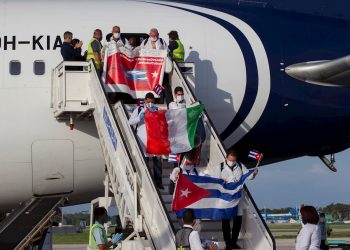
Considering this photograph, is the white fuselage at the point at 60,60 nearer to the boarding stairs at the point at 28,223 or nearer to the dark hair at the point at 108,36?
the dark hair at the point at 108,36

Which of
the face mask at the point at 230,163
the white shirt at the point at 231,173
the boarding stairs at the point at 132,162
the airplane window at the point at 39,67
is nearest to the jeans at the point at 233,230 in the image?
the boarding stairs at the point at 132,162

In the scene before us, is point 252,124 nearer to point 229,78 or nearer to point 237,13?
point 229,78

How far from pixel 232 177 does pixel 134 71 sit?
3.97 m

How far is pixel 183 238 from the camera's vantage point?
40.4ft

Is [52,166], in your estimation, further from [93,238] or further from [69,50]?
[93,238]

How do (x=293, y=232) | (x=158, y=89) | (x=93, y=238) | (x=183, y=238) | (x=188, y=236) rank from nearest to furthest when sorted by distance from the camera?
(x=188, y=236)
(x=183, y=238)
(x=93, y=238)
(x=158, y=89)
(x=293, y=232)

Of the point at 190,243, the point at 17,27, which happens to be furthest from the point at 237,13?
the point at 190,243

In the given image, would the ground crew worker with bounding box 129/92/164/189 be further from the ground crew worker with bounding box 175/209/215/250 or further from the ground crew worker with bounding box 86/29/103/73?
the ground crew worker with bounding box 175/209/215/250

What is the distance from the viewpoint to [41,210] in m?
17.9

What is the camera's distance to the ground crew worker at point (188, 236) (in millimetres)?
12031

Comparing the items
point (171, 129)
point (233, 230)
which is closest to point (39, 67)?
point (171, 129)

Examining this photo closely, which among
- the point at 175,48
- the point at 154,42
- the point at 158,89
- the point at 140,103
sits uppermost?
the point at 154,42

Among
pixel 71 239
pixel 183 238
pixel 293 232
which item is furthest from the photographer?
pixel 293 232

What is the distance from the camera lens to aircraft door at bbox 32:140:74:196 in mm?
17875
